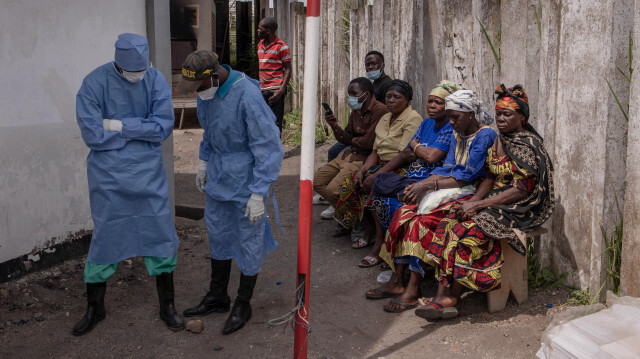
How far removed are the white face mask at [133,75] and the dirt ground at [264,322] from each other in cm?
163

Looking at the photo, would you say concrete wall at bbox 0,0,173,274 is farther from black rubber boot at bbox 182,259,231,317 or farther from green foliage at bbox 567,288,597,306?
green foliage at bbox 567,288,597,306

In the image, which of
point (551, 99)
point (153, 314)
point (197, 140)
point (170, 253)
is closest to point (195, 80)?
point (170, 253)

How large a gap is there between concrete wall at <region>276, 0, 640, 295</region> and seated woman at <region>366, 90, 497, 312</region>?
18.3 inches

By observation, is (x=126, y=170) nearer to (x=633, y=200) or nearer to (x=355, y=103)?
(x=355, y=103)

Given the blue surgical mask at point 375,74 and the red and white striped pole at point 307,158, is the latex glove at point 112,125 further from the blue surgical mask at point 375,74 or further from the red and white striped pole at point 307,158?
the blue surgical mask at point 375,74

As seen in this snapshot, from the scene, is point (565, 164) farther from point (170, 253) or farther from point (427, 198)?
point (170, 253)

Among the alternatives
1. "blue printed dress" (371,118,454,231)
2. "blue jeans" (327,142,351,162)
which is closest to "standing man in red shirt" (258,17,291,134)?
"blue jeans" (327,142,351,162)

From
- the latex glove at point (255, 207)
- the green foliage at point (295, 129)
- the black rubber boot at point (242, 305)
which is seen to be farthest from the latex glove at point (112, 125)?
the green foliage at point (295, 129)

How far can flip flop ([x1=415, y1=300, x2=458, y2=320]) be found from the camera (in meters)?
4.04

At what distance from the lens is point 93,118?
3.91 meters

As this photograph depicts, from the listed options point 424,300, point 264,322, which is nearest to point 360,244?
point 424,300

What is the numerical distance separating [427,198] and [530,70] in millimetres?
1168

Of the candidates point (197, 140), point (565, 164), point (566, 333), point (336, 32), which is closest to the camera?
point (566, 333)

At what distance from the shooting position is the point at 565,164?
414 centimetres
